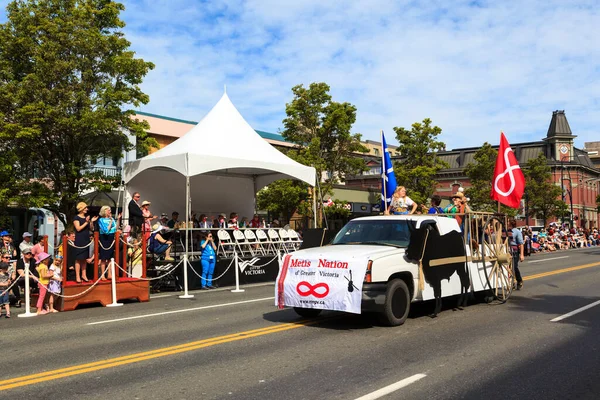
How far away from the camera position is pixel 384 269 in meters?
8.12

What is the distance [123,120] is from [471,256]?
475 inches

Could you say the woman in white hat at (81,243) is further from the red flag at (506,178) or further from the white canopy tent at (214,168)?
the red flag at (506,178)

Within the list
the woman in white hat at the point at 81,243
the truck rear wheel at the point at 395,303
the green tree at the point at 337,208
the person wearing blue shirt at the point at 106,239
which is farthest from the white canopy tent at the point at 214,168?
the green tree at the point at 337,208

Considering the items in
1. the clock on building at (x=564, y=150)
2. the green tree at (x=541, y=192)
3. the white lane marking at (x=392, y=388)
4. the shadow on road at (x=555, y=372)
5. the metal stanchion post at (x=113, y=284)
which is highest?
the clock on building at (x=564, y=150)

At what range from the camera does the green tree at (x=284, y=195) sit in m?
32.9

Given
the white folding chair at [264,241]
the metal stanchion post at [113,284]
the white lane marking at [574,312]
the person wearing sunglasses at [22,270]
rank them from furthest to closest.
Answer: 1. the white folding chair at [264,241]
2. the metal stanchion post at [113,284]
3. the person wearing sunglasses at [22,270]
4. the white lane marking at [574,312]

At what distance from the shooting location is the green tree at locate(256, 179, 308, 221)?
32875 millimetres

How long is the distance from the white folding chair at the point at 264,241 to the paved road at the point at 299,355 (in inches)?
295

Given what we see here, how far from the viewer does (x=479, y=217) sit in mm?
10625

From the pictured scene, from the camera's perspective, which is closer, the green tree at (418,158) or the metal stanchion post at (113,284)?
the metal stanchion post at (113,284)

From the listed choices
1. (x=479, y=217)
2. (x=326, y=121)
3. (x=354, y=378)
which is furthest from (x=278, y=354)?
(x=326, y=121)

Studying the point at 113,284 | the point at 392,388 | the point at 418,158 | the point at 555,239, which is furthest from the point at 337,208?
the point at 392,388

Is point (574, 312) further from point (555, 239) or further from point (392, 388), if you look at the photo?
point (555, 239)

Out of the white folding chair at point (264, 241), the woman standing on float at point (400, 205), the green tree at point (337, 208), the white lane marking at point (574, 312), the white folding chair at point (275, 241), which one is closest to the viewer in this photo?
the white lane marking at point (574, 312)
